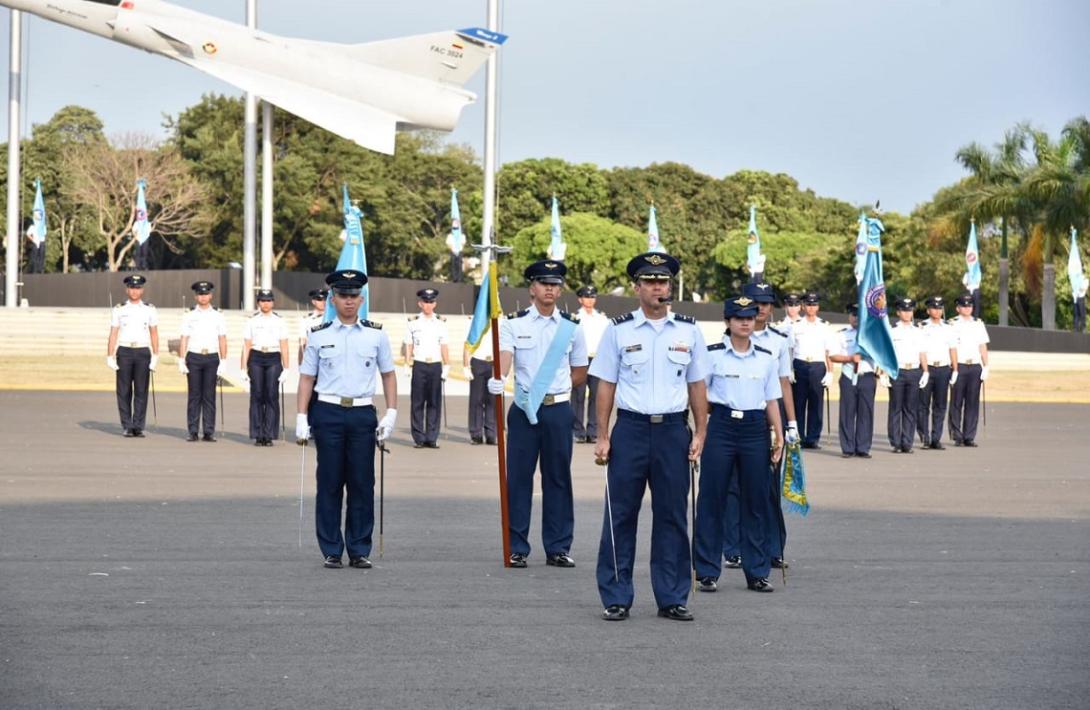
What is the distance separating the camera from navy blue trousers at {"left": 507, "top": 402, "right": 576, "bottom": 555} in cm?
1039

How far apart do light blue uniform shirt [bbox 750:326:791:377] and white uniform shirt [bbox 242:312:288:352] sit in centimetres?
976

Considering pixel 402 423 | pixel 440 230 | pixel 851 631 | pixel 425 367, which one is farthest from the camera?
pixel 440 230

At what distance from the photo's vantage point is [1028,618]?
8.31 m

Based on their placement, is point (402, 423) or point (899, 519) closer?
Result: point (899, 519)

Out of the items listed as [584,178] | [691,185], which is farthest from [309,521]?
[691,185]

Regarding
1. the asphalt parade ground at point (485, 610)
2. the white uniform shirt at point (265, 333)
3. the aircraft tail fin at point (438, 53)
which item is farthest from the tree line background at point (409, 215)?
the asphalt parade ground at point (485, 610)

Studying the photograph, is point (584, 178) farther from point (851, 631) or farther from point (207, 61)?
point (851, 631)

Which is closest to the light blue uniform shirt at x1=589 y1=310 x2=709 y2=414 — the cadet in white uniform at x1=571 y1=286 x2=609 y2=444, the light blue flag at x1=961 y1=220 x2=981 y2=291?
the cadet in white uniform at x1=571 y1=286 x2=609 y2=444

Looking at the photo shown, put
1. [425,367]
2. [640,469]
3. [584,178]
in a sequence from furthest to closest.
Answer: [584,178], [425,367], [640,469]

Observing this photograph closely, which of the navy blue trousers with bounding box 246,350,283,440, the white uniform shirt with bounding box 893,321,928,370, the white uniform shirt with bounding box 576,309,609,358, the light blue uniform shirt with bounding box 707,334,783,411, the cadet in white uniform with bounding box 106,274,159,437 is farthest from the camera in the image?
the white uniform shirt with bounding box 576,309,609,358

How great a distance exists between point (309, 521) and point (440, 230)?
67.8 meters

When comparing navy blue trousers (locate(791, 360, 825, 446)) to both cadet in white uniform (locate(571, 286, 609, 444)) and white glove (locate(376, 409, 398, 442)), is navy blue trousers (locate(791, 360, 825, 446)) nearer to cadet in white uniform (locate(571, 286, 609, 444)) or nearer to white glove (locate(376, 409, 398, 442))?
cadet in white uniform (locate(571, 286, 609, 444))

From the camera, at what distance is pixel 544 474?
10.6 metres

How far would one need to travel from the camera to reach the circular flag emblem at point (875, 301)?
67.0 feet
